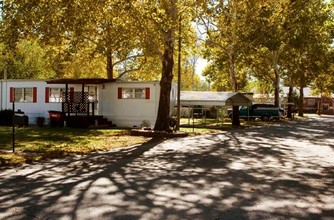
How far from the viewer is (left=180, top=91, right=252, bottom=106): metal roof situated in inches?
1196

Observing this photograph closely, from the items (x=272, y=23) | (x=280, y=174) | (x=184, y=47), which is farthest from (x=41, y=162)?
(x=272, y=23)

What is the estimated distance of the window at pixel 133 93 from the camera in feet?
91.5

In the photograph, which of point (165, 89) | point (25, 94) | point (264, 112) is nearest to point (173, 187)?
point (165, 89)

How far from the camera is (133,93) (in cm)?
2831

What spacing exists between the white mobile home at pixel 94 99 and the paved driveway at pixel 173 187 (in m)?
13.9

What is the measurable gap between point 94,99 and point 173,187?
21468mm

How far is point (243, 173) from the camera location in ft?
33.8

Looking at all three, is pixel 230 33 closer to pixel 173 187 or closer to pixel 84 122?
pixel 84 122

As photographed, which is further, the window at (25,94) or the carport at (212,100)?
the window at (25,94)

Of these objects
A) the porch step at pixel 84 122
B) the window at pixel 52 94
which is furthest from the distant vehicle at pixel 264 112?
the window at pixel 52 94

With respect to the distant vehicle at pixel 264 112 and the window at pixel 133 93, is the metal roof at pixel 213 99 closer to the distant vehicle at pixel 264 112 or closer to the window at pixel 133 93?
the window at pixel 133 93

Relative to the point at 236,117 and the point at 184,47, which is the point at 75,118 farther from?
the point at 236,117

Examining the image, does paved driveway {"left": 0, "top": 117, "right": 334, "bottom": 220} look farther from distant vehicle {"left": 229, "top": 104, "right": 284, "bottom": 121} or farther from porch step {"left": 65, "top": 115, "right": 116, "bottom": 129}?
distant vehicle {"left": 229, "top": 104, "right": 284, "bottom": 121}

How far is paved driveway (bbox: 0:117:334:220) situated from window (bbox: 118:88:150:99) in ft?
45.7
